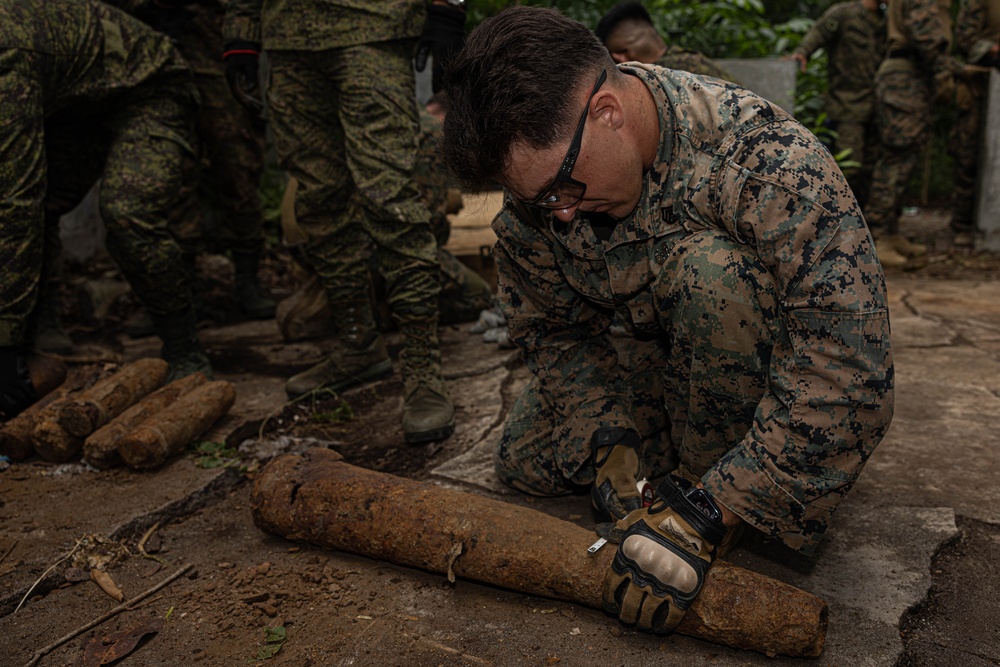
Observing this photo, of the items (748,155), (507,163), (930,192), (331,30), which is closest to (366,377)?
(331,30)

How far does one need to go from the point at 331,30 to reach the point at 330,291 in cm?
91

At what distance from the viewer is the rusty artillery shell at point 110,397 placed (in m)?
2.31

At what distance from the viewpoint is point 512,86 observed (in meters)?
1.39

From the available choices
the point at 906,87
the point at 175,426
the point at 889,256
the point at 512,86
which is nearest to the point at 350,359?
the point at 175,426

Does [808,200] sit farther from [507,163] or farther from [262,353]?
[262,353]

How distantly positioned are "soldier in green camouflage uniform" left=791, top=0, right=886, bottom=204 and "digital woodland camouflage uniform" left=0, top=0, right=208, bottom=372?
4.33 meters

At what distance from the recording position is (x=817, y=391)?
4.38 ft

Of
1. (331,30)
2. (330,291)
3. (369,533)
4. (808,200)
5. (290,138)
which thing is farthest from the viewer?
(330,291)

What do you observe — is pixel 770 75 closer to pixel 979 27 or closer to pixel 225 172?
pixel 979 27

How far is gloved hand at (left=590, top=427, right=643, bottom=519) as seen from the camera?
5.66 feet

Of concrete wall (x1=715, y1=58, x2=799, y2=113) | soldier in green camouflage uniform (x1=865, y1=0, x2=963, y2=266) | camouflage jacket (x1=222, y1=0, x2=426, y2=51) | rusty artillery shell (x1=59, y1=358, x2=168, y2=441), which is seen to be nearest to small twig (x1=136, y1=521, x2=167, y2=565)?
rusty artillery shell (x1=59, y1=358, x2=168, y2=441)

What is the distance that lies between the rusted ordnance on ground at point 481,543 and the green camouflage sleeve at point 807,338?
0.15 metres

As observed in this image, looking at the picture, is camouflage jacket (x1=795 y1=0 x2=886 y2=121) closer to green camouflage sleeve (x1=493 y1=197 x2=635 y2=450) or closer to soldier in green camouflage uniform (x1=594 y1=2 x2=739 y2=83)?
soldier in green camouflage uniform (x1=594 y1=2 x2=739 y2=83)

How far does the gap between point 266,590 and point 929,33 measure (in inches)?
196
